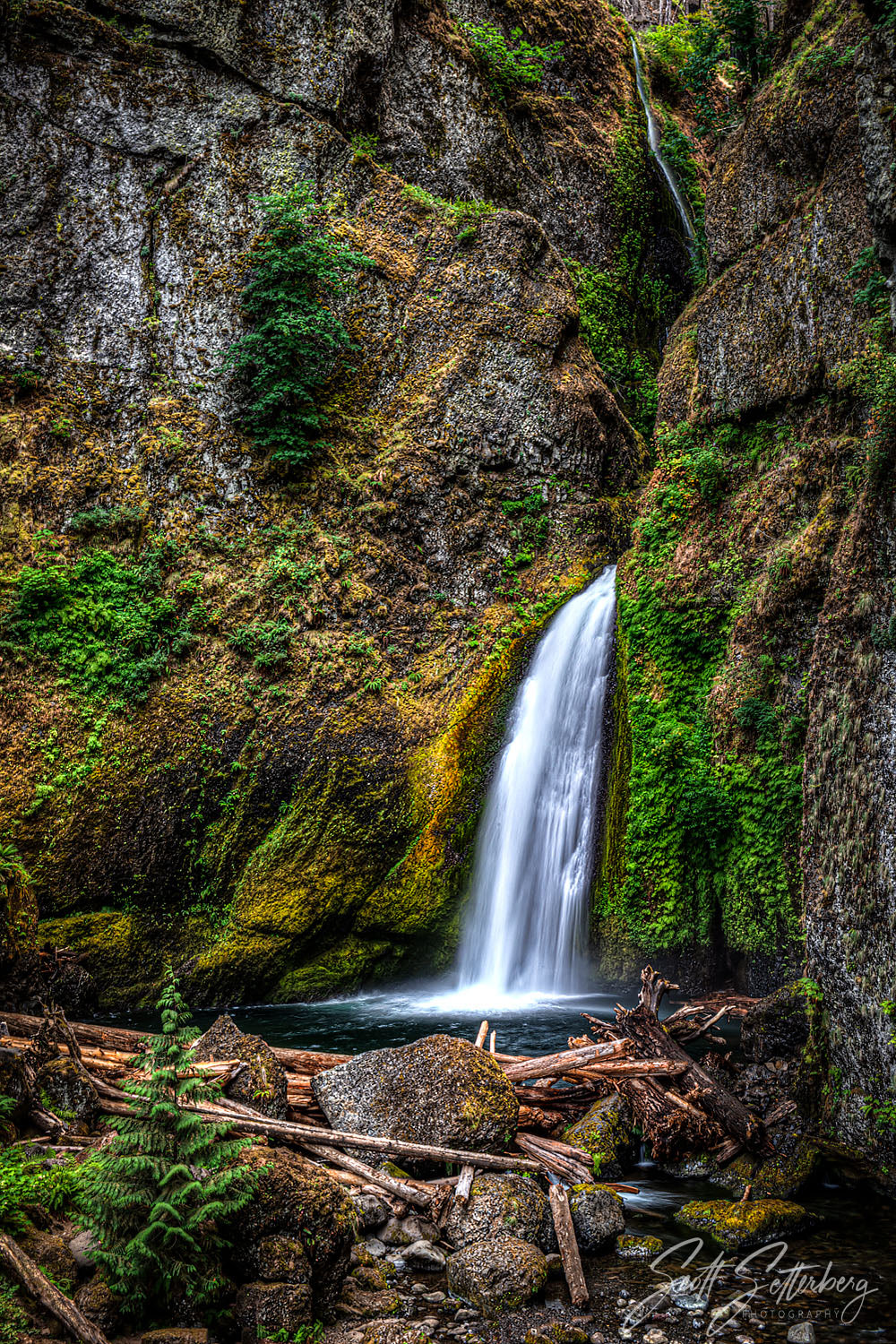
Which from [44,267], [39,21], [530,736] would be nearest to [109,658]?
[530,736]

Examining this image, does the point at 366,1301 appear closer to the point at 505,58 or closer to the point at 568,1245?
the point at 568,1245

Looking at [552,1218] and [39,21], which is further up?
[39,21]

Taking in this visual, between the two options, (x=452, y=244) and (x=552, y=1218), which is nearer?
(x=552, y=1218)

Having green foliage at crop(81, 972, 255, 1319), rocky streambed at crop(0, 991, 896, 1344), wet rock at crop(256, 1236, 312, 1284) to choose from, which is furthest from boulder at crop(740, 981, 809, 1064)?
green foliage at crop(81, 972, 255, 1319)

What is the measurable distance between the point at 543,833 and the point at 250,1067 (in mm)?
6624

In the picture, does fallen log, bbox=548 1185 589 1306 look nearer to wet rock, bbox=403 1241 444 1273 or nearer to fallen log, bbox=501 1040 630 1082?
wet rock, bbox=403 1241 444 1273

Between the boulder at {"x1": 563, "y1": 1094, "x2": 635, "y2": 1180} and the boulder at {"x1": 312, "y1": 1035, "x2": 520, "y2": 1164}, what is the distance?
531mm

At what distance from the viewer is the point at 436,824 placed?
11156mm

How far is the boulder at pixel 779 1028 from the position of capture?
20.8 ft

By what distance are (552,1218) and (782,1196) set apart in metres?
1.65

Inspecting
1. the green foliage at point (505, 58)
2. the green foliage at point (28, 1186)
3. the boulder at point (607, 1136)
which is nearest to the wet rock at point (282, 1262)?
the green foliage at point (28, 1186)

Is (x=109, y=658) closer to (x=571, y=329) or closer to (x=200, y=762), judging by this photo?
(x=200, y=762)

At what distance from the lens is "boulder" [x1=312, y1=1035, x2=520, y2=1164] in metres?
4.81

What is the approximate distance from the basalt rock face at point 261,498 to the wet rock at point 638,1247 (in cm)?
A: 668
